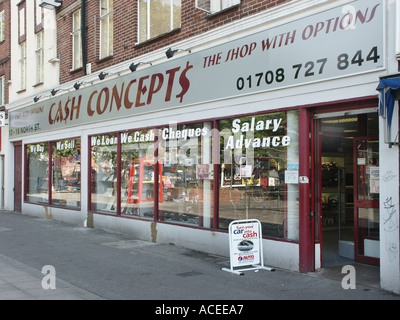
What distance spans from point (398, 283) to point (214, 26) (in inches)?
234

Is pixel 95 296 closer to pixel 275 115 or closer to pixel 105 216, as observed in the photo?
pixel 275 115

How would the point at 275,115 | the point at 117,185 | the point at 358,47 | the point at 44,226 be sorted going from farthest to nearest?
the point at 44,226 → the point at 117,185 → the point at 275,115 → the point at 358,47

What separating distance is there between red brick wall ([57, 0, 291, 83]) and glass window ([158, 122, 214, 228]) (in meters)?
2.12

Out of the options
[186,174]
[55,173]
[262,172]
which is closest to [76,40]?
[55,173]

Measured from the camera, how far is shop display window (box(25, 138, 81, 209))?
1441cm

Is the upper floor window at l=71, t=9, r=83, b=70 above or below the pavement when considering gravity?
above

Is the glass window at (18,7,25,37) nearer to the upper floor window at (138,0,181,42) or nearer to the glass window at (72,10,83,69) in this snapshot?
the glass window at (72,10,83,69)

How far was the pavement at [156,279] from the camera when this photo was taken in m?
6.06

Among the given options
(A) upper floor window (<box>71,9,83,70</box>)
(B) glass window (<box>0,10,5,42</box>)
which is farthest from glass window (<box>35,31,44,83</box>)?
(B) glass window (<box>0,10,5,42</box>)

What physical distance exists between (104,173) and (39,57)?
6541 millimetres

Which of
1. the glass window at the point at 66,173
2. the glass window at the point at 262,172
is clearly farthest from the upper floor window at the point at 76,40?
the glass window at the point at 262,172

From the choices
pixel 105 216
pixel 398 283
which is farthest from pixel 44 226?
pixel 398 283

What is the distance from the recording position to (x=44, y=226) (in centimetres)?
1362

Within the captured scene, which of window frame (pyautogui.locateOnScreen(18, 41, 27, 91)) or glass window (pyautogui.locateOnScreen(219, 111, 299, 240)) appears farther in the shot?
window frame (pyautogui.locateOnScreen(18, 41, 27, 91))
